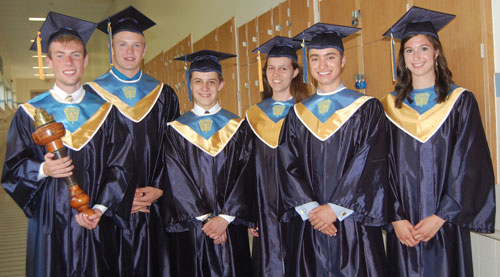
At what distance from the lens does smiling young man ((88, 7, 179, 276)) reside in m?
2.84

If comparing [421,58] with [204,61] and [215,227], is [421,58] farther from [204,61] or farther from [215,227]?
[215,227]

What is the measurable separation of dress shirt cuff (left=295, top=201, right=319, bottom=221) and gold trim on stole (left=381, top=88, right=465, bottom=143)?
27.5 inches

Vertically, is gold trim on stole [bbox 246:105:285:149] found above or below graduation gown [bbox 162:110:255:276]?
above

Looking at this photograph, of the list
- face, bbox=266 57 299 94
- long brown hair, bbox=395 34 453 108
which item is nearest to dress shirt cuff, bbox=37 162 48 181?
face, bbox=266 57 299 94

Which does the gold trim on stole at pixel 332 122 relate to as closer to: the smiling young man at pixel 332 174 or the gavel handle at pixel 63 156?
the smiling young man at pixel 332 174

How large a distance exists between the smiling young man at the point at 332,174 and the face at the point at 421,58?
1.16 feet

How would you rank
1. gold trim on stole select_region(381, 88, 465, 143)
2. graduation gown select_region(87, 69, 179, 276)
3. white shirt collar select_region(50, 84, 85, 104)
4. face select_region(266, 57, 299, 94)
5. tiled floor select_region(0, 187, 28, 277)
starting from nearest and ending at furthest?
gold trim on stole select_region(381, 88, 465, 143) < white shirt collar select_region(50, 84, 85, 104) < graduation gown select_region(87, 69, 179, 276) < face select_region(266, 57, 299, 94) < tiled floor select_region(0, 187, 28, 277)

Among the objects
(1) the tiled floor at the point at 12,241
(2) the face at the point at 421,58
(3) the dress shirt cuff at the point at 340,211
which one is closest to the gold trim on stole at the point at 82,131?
(3) the dress shirt cuff at the point at 340,211

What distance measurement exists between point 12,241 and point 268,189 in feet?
15.7

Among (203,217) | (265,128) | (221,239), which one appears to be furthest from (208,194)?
(265,128)

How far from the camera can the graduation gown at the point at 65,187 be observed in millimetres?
2426

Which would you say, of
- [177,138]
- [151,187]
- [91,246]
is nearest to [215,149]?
[177,138]

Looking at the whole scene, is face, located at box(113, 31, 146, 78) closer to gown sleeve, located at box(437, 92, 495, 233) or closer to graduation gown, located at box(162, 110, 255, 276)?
graduation gown, located at box(162, 110, 255, 276)

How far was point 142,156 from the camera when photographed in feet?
9.55
